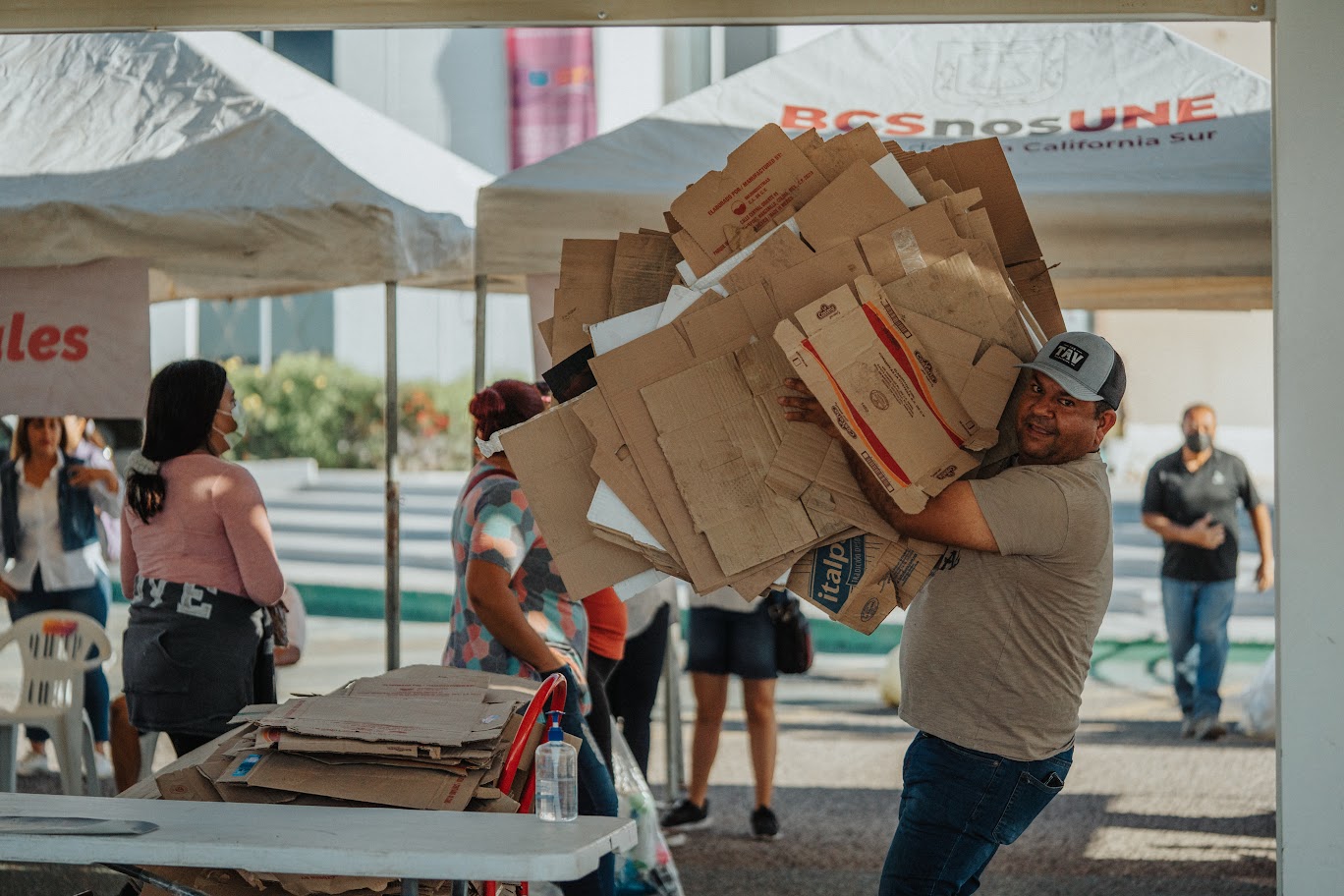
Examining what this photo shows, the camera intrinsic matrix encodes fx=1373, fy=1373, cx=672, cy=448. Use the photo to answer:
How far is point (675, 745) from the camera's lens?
227 inches

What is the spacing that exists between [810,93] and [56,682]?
11.6 feet

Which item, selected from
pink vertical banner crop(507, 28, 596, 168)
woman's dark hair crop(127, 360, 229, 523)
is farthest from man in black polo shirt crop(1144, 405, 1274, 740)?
pink vertical banner crop(507, 28, 596, 168)

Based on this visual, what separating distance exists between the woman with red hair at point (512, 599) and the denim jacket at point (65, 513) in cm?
318

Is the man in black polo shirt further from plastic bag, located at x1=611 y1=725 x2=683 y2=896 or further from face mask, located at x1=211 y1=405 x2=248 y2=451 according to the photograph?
face mask, located at x1=211 y1=405 x2=248 y2=451

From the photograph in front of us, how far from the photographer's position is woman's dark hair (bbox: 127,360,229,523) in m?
3.80

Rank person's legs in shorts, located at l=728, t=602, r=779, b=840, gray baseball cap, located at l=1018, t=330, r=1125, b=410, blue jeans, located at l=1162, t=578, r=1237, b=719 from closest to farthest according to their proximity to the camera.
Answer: gray baseball cap, located at l=1018, t=330, r=1125, b=410
person's legs in shorts, located at l=728, t=602, r=779, b=840
blue jeans, located at l=1162, t=578, r=1237, b=719

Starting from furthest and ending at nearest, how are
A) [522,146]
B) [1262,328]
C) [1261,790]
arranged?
[522,146], [1262,328], [1261,790]

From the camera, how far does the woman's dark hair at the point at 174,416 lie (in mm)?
3801

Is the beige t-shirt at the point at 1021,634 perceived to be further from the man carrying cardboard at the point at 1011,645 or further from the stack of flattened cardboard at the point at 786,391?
the stack of flattened cardboard at the point at 786,391

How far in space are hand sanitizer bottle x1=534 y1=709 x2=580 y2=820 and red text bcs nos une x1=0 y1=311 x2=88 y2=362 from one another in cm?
294

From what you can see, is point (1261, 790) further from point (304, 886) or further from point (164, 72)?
point (164, 72)

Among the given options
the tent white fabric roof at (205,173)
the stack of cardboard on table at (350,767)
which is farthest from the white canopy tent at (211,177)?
the stack of cardboard on table at (350,767)

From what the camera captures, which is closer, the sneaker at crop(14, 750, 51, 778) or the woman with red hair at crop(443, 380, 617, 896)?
the woman with red hair at crop(443, 380, 617, 896)

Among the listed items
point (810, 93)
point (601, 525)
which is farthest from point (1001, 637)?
point (810, 93)
